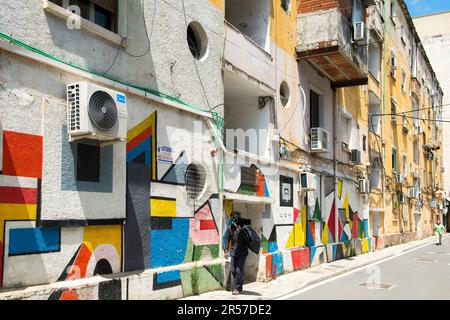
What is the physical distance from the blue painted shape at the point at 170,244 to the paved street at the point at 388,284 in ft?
7.59

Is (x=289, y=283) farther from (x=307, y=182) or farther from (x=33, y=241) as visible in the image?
(x=33, y=241)

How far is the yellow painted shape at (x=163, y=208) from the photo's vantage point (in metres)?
8.62

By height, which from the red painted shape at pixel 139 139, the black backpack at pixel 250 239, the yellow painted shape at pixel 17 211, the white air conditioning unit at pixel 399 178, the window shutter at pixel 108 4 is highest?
the window shutter at pixel 108 4

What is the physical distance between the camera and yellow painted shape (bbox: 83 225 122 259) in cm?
719

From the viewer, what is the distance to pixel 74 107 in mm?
6855

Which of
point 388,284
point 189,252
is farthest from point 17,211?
point 388,284

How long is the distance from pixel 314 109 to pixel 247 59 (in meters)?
5.40

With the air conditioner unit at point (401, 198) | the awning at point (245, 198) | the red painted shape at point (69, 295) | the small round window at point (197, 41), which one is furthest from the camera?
the air conditioner unit at point (401, 198)

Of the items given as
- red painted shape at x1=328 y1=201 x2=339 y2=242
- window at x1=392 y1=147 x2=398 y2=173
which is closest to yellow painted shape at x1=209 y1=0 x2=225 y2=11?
red painted shape at x1=328 y1=201 x2=339 y2=242

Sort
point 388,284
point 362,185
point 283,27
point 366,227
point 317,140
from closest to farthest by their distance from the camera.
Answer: point 388,284, point 283,27, point 317,140, point 362,185, point 366,227

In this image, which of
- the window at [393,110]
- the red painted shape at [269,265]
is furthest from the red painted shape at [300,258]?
the window at [393,110]

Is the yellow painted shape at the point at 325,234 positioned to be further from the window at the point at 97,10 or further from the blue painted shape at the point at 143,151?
the window at the point at 97,10
